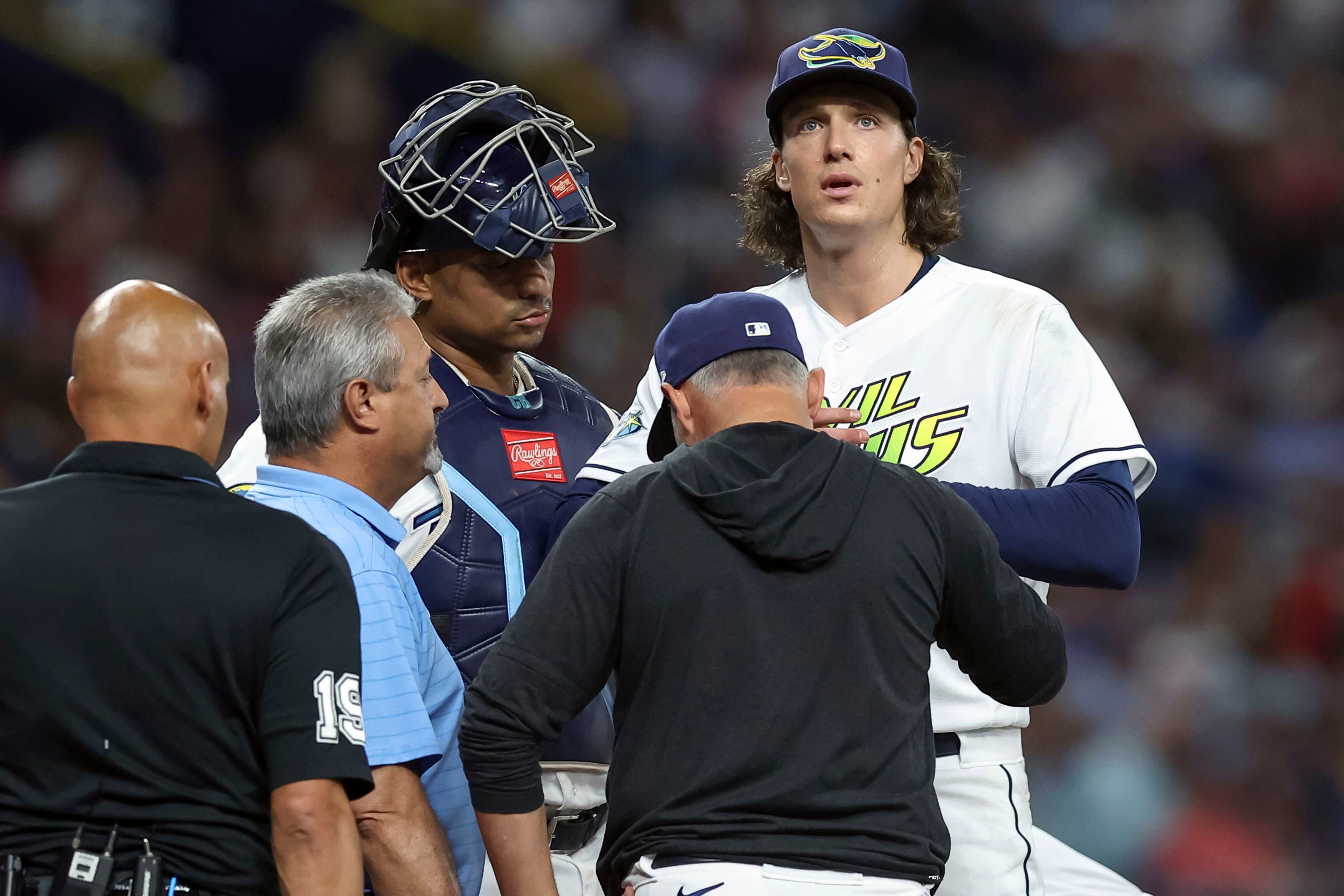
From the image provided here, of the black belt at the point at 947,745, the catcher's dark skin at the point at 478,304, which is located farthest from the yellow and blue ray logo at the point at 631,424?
the black belt at the point at 947,745

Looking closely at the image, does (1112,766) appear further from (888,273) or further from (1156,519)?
(888,273)

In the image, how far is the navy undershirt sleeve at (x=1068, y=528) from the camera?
93.7 inches

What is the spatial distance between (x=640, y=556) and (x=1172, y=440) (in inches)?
199

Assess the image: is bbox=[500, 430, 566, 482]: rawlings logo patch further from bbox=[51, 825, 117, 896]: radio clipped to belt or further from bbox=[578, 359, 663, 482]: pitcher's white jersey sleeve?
bbox=[51, 825, 117, 896]: radio clipped to belt

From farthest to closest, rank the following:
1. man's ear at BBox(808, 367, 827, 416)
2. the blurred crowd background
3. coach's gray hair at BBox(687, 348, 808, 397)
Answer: the blurred crowd background
man's ear at BBox(808, 367, 827, 416)
coach's gray hair at BBox(687, 348, 808, 397)

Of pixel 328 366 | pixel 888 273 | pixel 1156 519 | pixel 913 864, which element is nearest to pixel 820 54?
pixel 888 273

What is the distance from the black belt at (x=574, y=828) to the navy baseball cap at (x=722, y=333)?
1022 millimetres

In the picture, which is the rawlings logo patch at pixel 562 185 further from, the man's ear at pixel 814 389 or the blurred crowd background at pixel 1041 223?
the blurred crowd background at pixel 1041 223

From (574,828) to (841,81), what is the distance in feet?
5.37

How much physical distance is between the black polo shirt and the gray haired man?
0.19 m

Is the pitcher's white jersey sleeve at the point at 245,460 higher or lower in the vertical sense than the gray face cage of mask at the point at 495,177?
lower

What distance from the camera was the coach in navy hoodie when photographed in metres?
1.93

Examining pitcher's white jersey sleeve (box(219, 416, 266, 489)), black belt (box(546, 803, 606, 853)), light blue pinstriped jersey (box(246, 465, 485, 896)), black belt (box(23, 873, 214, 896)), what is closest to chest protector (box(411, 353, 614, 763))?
black belt (box(546, 803, 606, 853))

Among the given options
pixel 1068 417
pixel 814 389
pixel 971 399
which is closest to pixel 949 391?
pixel 971 399
